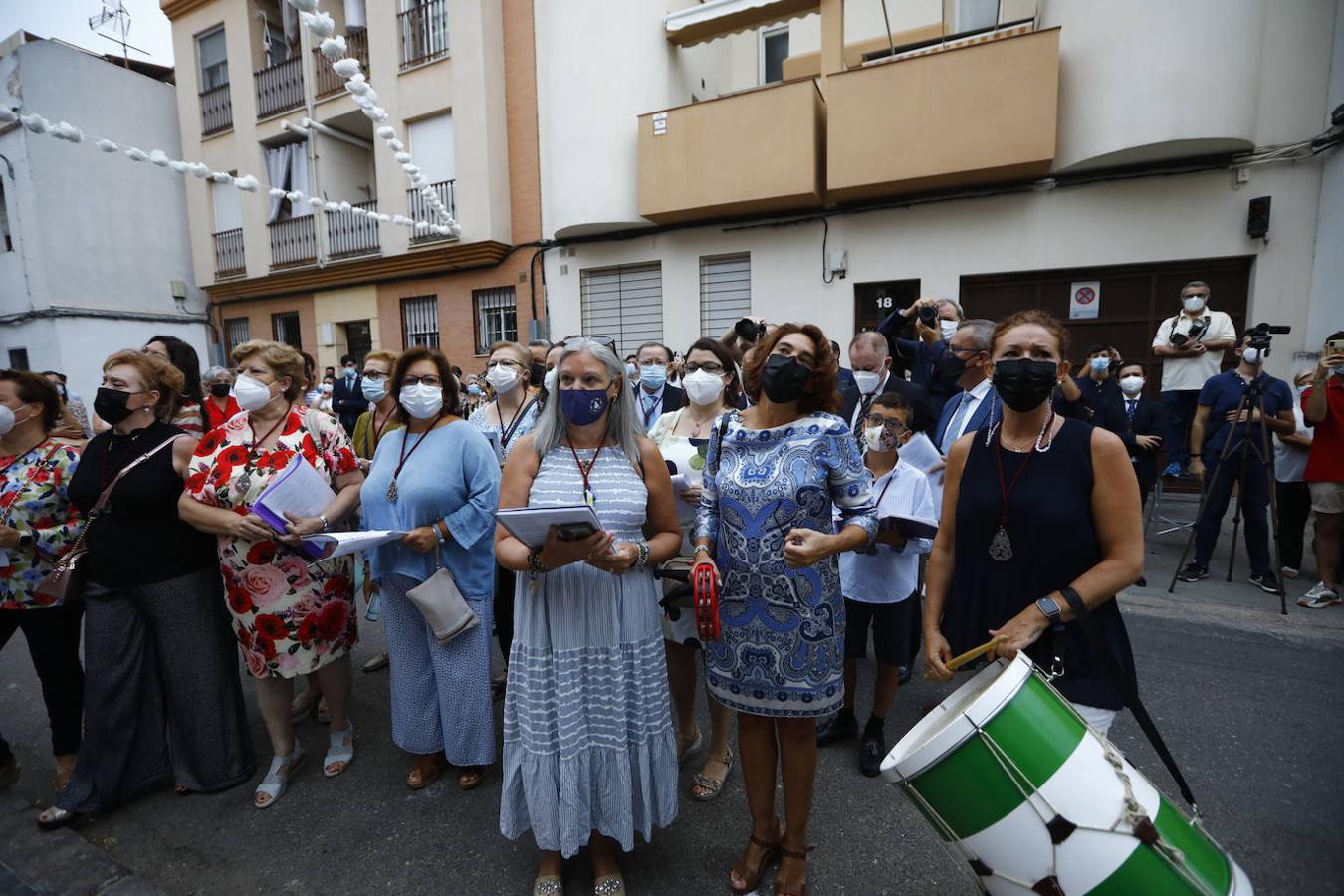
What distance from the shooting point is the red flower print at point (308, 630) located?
289 cm

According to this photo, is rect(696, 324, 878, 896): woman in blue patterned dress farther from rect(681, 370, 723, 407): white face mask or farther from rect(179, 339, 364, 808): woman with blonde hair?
rect(179, 339, 364, 808): woman with blonde hair

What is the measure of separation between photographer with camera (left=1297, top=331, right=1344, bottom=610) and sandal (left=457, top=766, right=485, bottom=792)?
5.72 meters

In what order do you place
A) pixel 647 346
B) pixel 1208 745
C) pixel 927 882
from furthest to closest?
pixel 647 346 < pixel 1208 745 < pixel 927 882

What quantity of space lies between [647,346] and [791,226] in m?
5.92

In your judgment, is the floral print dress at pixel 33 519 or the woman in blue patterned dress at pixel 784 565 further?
the floral print dress at pixel 33 519

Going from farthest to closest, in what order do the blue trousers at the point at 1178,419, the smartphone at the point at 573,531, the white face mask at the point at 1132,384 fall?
the blue trousers at the point at 1178,419, the white face mask at the point at 1132,384, the smartphone at the point at 573,531

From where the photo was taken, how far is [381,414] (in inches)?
179

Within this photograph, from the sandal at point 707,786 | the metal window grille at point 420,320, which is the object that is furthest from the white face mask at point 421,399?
the metal window grille at point 420,320

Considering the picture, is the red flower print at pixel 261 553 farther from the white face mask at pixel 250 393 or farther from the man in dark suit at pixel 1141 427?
the man in dark suit at pixel 1141 427

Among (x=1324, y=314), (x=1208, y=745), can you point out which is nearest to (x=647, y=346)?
(x=1208, y=745)

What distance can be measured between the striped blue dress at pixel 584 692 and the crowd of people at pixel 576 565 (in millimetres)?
10

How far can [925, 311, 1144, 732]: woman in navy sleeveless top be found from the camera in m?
1.75

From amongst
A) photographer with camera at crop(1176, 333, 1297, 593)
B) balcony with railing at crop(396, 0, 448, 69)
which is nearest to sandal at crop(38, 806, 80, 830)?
photographer with camera at crop(1176, 333, 1297, 593)

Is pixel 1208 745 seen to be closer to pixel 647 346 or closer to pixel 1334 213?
pixel 647 346
